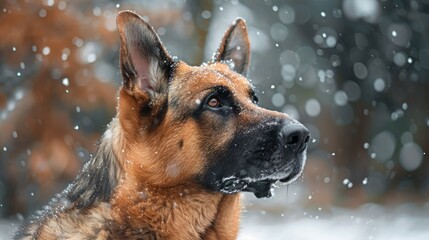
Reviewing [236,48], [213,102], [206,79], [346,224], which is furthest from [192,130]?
[346,224]

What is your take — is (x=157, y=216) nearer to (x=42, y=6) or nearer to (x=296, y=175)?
(x=296, y=175)

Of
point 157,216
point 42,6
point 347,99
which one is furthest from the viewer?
point 347,99

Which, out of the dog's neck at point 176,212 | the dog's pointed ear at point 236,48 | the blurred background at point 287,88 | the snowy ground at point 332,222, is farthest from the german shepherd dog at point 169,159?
the blurred background at point 287,88

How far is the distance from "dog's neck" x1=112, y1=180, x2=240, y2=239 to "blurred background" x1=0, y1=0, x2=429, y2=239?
8.46m

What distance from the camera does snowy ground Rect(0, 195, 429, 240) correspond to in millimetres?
12883

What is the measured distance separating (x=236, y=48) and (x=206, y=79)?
Result: 2.10ft

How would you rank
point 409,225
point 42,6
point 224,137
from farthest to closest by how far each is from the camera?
point 409,225 < point 42,6 < point 224,137

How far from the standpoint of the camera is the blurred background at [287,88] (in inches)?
486

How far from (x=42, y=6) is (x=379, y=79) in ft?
29.7

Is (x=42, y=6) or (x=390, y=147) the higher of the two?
(x=390, y=147)

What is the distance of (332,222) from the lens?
47.4 ft

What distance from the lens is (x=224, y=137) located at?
13.8 ft

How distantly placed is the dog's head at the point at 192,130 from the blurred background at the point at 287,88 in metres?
8.25

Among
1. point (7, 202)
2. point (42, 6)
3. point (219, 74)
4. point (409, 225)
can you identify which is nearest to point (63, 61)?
point (42, 6)
